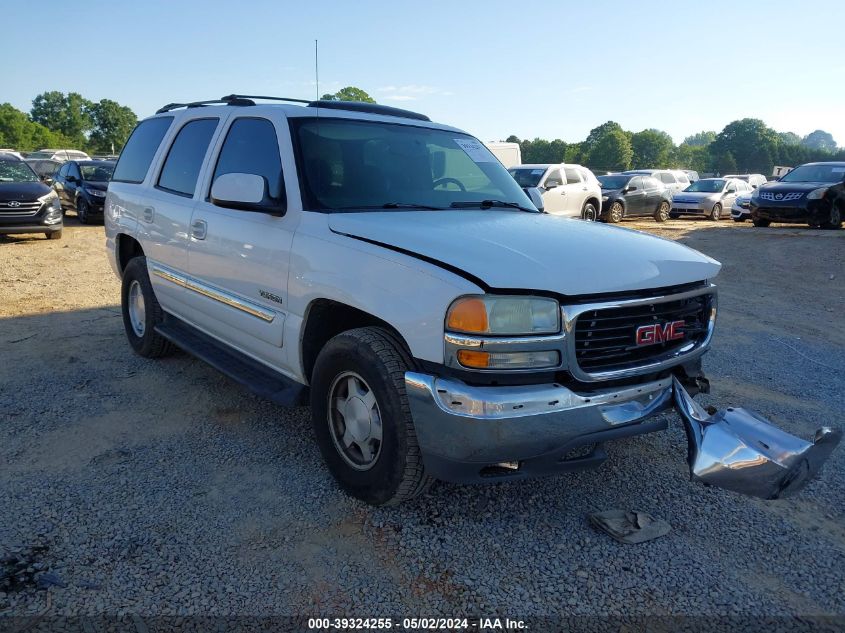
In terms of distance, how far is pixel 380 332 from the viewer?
2900 millimetres

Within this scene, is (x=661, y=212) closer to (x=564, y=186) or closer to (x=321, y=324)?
(x=564, y=186)

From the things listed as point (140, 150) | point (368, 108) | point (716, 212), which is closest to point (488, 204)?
point (368, 108)

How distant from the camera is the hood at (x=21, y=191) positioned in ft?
40.5

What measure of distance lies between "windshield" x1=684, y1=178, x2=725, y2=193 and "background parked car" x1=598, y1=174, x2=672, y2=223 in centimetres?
113

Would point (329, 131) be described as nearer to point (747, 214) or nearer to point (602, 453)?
point (602, 453)

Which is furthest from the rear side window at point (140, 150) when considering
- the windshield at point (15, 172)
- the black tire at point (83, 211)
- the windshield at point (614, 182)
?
the windshield at point (614, 182)

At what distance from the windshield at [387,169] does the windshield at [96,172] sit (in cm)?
1529

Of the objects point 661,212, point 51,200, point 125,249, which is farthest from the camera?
point 661,212

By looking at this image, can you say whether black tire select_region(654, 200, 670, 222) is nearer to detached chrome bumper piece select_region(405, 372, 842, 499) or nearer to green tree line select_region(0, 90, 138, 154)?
detached chrome bumper piece select_region(405, 372, 842, 499)

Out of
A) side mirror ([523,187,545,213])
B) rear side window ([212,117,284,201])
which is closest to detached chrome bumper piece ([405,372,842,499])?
rear side window ([212,117,284,201])

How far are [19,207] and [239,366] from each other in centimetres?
1106

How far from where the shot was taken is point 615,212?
19.6 meters

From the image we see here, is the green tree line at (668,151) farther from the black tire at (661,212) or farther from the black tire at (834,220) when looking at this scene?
the black tire at (834,220)

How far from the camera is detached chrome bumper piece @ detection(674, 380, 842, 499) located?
8.76 feet
